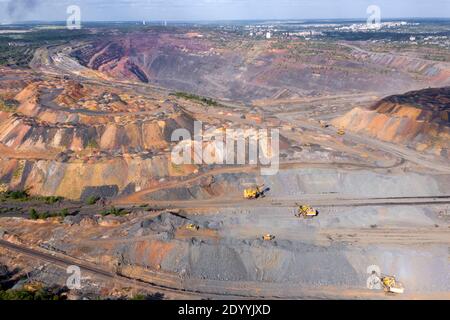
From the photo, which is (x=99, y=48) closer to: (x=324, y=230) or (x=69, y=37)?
(x=69, y=37)

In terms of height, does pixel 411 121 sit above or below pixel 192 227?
above

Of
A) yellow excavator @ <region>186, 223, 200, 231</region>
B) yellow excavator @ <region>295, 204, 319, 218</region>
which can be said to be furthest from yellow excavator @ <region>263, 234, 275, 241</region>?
yellow excavator @ <region>186, 223, 200, 231</region>

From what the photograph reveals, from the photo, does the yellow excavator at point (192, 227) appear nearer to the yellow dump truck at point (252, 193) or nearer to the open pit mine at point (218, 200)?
the open pit mine at point (218, 200)

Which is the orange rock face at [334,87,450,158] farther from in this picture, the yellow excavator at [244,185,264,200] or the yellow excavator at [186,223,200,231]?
the yellow excavator at [186,223,200,231]

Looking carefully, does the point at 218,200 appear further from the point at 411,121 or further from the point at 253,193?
the point at 411,121

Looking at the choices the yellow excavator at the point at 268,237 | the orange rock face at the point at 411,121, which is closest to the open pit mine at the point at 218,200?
the orange rock face at the point at 411,121
